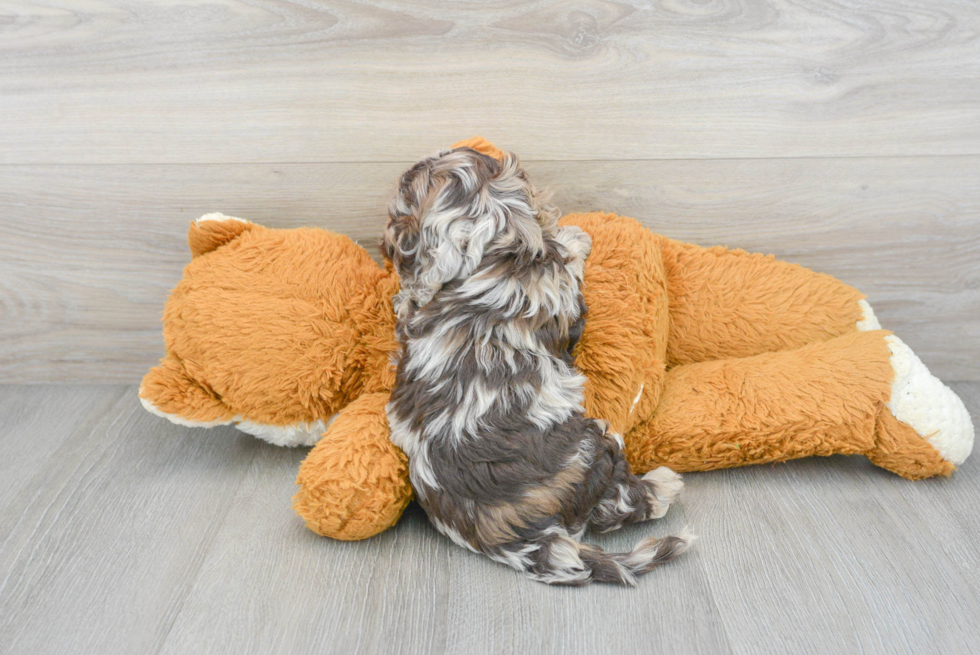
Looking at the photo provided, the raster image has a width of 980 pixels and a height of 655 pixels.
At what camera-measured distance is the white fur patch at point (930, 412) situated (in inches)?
61.9

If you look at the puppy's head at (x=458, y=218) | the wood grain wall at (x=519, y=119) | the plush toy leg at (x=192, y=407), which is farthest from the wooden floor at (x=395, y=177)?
the puppy's head at (x=458, y=218)

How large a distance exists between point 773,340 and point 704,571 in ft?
2.10

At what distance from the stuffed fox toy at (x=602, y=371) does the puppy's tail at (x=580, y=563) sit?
31 centimetres

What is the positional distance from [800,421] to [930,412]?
10.7 inches

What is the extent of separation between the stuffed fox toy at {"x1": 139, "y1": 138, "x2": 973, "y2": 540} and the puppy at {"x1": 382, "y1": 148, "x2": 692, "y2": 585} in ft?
0.62

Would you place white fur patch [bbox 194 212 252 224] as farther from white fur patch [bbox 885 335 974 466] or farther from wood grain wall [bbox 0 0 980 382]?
white fur patch [bbox 885 335 974 466]

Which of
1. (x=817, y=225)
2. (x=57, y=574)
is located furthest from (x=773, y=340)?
(x=57, y=574)

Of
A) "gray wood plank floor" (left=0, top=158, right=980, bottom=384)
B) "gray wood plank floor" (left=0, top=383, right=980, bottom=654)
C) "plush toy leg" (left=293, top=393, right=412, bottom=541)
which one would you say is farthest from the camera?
"gray wood plank floor" (left=0, top=158, right=980, bottom=384)

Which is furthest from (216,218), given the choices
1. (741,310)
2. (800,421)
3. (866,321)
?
(866,321)

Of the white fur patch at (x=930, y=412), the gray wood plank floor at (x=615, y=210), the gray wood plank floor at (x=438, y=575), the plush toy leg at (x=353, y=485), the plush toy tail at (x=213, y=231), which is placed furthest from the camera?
the gray wood plank floor at (x=615, y=210)

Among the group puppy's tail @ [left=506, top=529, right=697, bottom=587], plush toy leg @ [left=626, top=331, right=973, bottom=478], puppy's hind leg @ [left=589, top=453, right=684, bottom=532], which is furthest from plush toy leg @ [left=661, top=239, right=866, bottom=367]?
puppy's tail @ [left=506, top=529, right=697, bottom=587]

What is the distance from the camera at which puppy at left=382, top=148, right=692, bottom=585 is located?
1321mm

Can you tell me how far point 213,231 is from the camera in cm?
171

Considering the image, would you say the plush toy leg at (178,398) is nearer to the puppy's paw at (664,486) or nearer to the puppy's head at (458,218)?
the puppy's head at (458,218)
